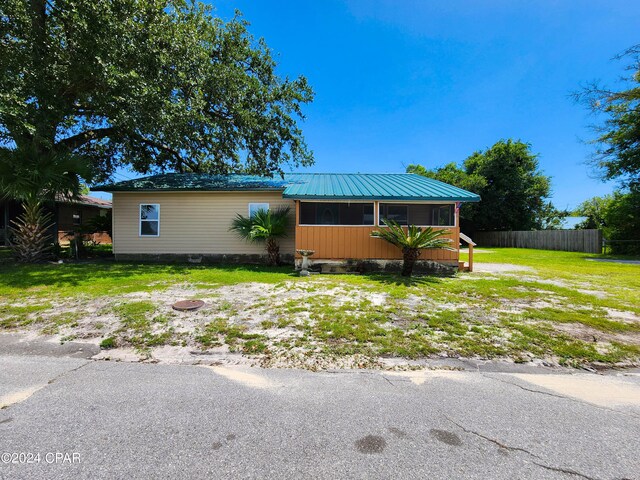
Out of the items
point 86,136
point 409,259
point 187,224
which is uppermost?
point 86,136

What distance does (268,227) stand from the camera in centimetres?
978

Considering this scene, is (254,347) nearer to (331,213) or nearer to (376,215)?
(376,215)

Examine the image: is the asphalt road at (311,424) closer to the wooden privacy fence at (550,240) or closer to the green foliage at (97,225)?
the green foliage at (97,225)

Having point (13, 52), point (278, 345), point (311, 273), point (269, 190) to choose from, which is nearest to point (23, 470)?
point (278, 345)

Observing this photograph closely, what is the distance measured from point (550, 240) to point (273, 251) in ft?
68.2

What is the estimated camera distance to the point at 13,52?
882 cm

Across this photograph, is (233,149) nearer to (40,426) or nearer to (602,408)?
(40,426)

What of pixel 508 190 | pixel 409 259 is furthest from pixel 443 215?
pixel 508 190

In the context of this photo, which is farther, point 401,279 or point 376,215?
point 376,215

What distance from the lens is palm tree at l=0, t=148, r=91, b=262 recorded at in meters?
8.57

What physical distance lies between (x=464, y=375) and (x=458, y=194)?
285 inches

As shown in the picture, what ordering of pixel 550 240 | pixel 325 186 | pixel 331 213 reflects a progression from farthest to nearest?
pixel 550 240, pixel 325 186, pixel 331 213

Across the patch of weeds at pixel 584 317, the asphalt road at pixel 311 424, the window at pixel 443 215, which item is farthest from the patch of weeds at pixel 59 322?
the window at pixel 443 215

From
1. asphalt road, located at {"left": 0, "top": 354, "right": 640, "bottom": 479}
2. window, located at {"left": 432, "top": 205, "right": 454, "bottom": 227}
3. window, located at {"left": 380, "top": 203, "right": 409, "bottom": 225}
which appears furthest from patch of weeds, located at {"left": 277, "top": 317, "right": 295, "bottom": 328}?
window, located at {"left": 432, "top": 205, "right": 454, "bottom": 227}
